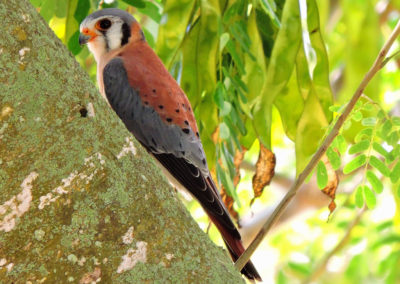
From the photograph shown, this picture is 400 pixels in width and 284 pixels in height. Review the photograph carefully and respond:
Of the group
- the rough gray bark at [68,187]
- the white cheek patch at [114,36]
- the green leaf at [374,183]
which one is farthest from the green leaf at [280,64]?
the rough gray bark at [68,187]

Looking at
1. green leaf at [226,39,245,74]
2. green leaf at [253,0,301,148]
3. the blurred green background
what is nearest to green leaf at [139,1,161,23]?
the blurred green background

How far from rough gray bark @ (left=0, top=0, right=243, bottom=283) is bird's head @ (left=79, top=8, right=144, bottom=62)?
4.08ft

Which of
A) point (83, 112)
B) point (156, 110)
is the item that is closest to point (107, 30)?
point (156, 110)

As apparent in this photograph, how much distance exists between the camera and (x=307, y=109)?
212 centimetres

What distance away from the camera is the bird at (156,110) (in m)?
2.27

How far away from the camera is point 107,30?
2.63 meters

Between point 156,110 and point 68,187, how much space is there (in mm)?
1238

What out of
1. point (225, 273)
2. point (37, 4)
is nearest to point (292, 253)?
point (37, 4)

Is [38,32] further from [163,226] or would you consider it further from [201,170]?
[201,170]

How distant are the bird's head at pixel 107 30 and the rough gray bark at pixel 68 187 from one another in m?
1.24

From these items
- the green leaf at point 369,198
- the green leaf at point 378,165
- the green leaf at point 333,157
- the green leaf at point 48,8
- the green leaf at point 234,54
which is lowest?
the green leaf at point 369,198

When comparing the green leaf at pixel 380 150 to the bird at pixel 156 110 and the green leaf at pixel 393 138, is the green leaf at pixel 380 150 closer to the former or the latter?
the green leaf at pixel 393 138

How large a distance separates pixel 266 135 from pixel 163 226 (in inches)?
37.1

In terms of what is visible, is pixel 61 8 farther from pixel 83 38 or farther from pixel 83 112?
pixel 83 112
